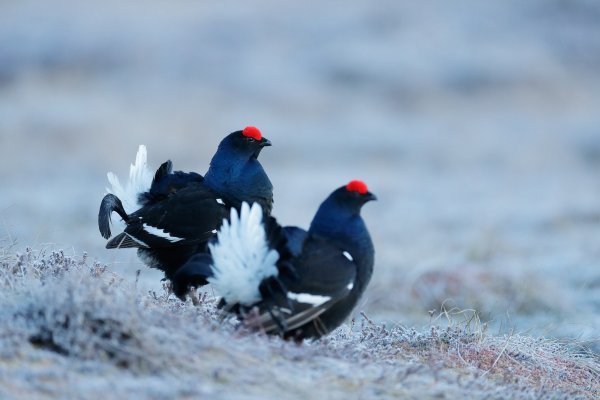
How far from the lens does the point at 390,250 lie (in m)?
13.0

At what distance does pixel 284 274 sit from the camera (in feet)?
16.3

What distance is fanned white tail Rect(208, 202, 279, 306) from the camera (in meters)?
4.98

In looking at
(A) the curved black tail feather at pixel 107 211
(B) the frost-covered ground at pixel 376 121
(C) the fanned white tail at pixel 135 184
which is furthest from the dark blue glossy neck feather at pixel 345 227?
(C) the fanned white tail at pixel 135 184

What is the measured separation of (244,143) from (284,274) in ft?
6.26

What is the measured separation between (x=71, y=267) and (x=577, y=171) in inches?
722

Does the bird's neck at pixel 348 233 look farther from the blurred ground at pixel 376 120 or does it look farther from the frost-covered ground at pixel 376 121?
the blurred ground at pixel 376 120

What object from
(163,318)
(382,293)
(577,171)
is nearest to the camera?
(163,318)

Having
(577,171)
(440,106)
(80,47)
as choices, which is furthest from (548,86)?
(80,47)

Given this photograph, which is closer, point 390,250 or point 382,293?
point 382,293

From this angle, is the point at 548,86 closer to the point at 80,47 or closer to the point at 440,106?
the point at 440,106

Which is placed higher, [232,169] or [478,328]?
[232,169]

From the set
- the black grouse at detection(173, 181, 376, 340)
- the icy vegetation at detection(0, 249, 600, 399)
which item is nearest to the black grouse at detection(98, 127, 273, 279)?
the icy vegetation at detection(0, 249, 600, 399)

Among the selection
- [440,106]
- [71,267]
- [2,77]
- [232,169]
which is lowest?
[71,267]

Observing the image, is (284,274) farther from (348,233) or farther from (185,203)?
(185,203)
